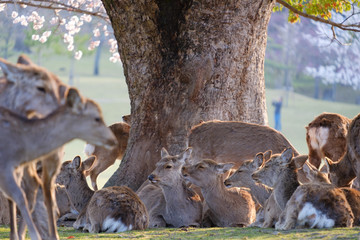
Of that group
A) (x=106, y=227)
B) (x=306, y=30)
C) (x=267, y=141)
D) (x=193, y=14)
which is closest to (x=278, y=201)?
(x=106, y=227)

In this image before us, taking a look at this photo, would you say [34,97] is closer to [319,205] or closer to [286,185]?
[319,205]

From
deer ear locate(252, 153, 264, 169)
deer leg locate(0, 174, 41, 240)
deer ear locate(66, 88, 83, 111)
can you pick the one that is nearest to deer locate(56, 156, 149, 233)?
deer ear locate(252, 153, 264, 169)

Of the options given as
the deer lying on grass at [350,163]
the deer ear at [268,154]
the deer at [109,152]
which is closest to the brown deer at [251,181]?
the deer ear at [268,154]

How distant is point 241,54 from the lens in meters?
10.2

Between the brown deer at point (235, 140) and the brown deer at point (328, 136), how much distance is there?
178 centimetres

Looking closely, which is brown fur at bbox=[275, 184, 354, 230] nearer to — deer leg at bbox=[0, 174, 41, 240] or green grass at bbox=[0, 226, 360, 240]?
green grass at bbox=[0, 226, 360, 240]

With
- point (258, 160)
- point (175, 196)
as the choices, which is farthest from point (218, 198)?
point (258, 160)

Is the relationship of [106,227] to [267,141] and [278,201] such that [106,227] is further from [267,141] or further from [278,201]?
[267,141]

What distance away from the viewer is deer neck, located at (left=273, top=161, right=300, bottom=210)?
7.44 meters

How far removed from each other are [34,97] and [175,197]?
10.9 ft

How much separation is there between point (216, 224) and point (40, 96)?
373 cm

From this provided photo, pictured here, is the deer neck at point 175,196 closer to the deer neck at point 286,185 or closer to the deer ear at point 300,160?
the deer neck at point 286,185

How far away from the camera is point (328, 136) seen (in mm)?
11719

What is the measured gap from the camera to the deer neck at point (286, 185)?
7.44 meters
